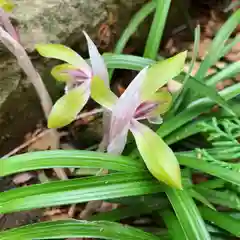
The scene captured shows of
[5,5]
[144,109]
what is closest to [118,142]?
[144,109]

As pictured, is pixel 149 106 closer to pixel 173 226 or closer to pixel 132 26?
pixel 173 226

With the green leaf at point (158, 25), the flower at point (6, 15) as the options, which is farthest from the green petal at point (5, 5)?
the green leaf at point (158, 25)

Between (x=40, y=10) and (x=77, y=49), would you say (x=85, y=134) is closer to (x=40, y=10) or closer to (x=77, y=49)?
(x=77, y=49)

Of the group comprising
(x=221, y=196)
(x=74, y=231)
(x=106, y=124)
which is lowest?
(x=74, y=231)

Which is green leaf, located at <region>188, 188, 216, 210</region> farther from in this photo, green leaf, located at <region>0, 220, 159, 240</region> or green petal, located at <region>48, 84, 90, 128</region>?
green petal, located at <region>48, 84, 90, 128</region>

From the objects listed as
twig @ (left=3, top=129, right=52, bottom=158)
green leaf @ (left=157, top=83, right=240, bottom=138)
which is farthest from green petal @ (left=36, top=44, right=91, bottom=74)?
twig @ (left=3, top=129, right=52, bottom=158)

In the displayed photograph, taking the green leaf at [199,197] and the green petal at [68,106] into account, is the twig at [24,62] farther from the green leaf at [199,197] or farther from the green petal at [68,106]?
the green leaf at [199,197]
